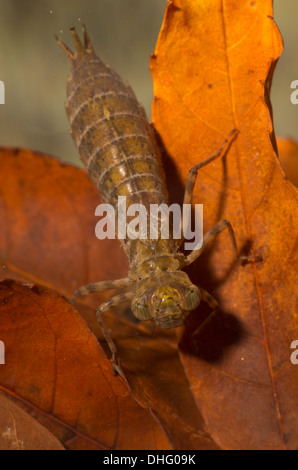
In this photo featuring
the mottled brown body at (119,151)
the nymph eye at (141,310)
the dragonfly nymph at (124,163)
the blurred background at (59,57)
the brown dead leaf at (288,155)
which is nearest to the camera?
the nymph eye at (141,310)

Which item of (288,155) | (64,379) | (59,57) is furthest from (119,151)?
(59,57)

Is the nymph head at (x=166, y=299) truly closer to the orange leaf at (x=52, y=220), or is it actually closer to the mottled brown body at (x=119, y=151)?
the mottled brown body at (x=119, y=151)

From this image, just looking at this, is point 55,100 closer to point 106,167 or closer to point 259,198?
point 106,167

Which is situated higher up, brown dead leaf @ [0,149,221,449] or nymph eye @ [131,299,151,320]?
brown dead leaf @ [0,149,221,449]

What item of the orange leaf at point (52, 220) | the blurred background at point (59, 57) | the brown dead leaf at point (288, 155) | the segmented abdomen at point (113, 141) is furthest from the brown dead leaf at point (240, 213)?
the blurred background at point (59, 57)

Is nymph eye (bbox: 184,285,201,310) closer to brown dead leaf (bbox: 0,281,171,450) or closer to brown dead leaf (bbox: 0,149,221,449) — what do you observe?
brown dead leaf (bbox: 0,149,221,449)

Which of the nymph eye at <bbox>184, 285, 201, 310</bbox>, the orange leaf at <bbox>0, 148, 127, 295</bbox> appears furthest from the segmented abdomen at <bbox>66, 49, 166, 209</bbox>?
the nymph eye at <bbox>184, 285, 201, 310</bbox>
